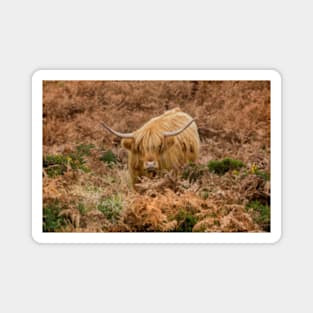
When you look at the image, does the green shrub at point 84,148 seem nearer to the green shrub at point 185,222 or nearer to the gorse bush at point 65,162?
the gorse bush at point 65,162

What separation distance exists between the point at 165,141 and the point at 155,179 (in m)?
0.23

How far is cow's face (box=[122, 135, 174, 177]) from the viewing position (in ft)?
21.2

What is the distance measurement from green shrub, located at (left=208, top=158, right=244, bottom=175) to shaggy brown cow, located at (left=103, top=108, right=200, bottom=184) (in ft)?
0.37

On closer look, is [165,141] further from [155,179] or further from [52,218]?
[52,218]

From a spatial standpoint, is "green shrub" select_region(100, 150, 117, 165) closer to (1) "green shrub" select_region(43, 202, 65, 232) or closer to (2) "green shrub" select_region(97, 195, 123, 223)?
(2) "green shrub" select_region(97, 195, 123, 223)

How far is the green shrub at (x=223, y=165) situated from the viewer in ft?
21.2

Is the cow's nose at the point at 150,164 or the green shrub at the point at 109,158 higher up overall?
the green shrub at the point at 109,158

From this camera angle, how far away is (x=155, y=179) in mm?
6449

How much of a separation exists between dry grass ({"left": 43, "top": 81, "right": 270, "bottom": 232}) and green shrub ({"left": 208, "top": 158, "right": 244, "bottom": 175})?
2cm
